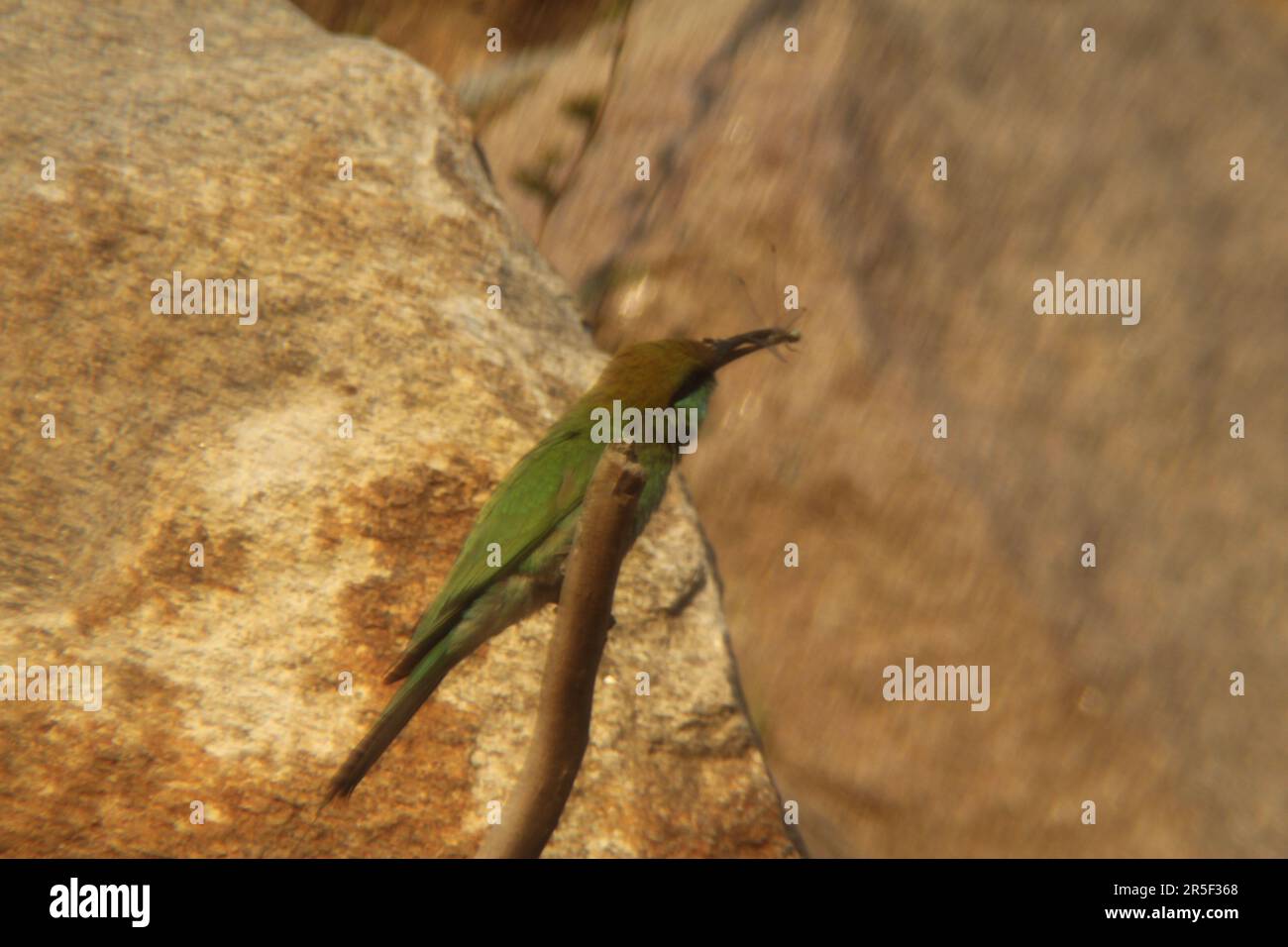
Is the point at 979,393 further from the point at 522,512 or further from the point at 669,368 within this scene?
the point at 522,512

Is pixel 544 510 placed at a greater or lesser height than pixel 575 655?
greater

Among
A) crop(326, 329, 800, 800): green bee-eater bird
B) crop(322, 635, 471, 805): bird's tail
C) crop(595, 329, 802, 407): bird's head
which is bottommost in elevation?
crop(322, 635, 471, 805): bird's tail

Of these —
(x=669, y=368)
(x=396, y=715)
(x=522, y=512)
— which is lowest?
(x=396, y=715)

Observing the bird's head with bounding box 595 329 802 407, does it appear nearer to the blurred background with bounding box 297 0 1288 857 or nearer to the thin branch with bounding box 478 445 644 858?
the thin branch with bounding box 478 445 644 858

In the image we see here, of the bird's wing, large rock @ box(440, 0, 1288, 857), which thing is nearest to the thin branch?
the bird's wing

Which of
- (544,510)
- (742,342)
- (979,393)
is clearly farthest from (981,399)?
(544,510)

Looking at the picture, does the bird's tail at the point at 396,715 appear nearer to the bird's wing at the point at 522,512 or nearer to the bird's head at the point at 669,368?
the bird's wing at the point at 522,512

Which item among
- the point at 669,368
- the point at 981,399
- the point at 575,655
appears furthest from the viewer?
the point at 981,399
